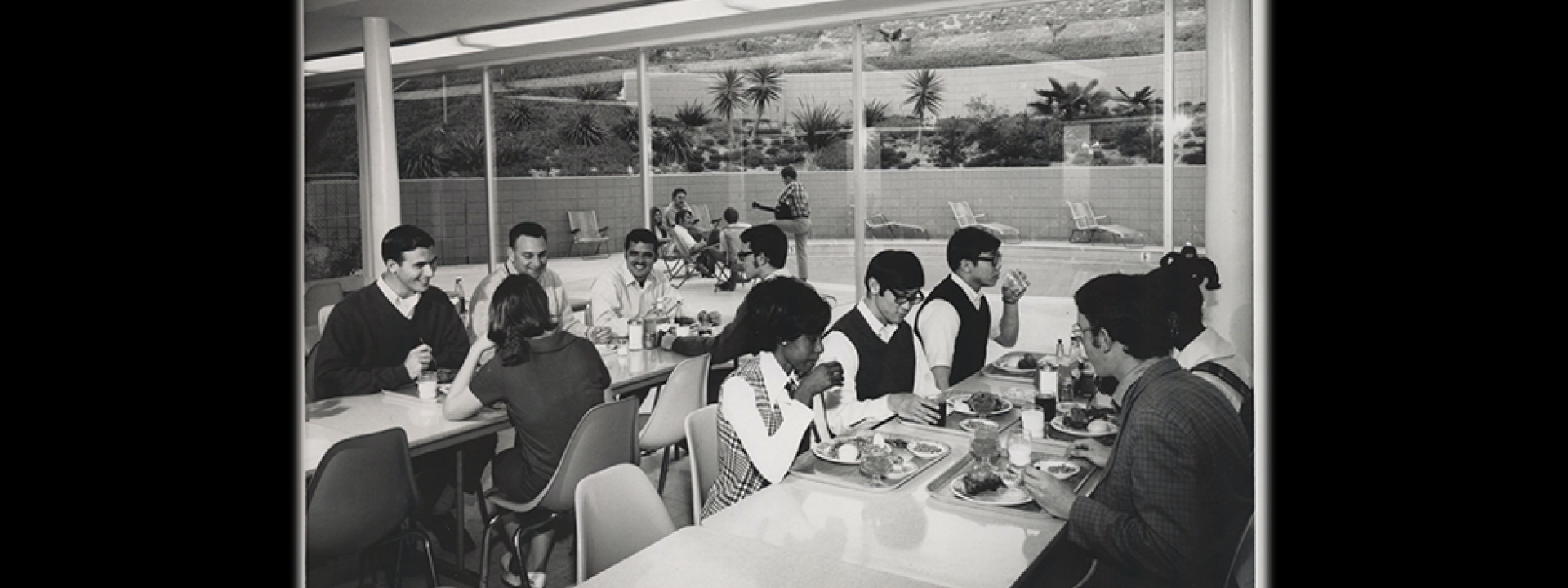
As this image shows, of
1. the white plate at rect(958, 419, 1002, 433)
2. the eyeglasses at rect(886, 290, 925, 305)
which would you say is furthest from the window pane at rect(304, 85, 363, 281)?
the white plate at rect(958, 419, 1002, 433)

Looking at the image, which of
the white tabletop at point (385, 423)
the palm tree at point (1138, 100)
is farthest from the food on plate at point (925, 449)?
the palm tree at point (1138, 100)

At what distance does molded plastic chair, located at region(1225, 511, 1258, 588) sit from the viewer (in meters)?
1.96

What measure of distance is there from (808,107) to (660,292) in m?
0.91

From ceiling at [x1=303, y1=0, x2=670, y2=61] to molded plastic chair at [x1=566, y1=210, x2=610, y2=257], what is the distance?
1.91 feet

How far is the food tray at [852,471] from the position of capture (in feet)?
7.87

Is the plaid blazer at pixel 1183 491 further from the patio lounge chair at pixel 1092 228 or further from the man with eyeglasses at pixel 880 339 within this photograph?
the patio lounge chair at pixel 1092 228

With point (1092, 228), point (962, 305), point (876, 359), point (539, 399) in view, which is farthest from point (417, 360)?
point (1092, 228)

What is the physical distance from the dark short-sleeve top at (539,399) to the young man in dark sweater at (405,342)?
0.10m

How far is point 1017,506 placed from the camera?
225 centimetres

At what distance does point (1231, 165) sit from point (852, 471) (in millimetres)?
1586
